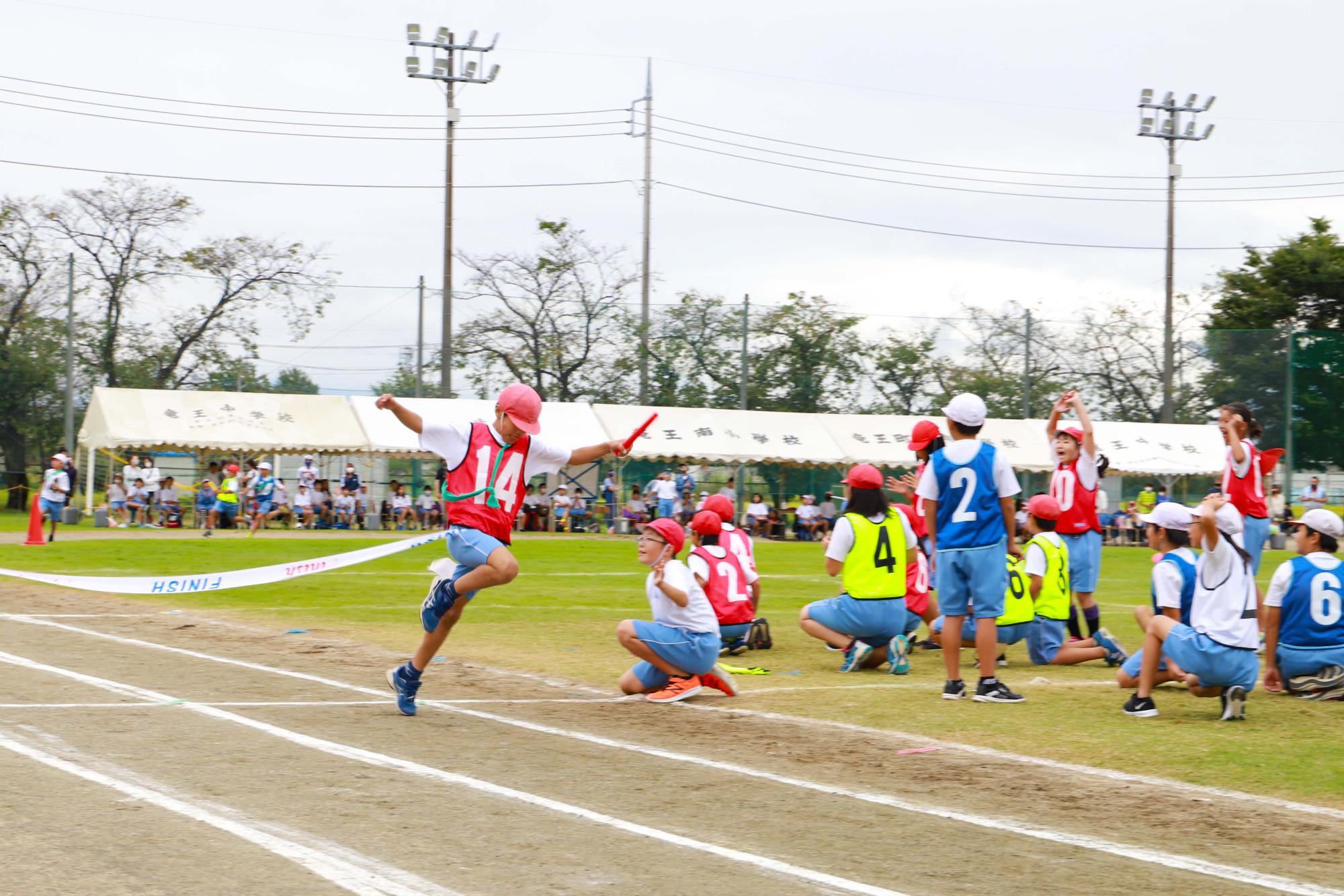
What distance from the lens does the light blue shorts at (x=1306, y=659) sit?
→ 9508mm

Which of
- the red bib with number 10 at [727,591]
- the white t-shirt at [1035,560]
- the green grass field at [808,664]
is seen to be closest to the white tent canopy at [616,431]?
the green grass field at [808,664]

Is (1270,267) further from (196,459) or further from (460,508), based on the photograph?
(460,508)

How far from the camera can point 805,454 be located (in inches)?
1558

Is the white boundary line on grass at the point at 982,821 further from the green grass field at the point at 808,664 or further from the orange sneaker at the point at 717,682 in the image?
the green grass field at the point at 808,664

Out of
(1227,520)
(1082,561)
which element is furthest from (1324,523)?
(1082,561)

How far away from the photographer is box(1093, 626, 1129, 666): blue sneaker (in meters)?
11.6

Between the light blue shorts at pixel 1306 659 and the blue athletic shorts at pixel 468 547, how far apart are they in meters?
5.77

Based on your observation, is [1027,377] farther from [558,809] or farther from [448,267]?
[558,809]

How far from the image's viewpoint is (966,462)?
9219 mm

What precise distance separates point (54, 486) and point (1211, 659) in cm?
2532

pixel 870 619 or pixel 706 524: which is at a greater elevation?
pixel 706 524

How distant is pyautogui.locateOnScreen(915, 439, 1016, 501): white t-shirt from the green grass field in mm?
1442

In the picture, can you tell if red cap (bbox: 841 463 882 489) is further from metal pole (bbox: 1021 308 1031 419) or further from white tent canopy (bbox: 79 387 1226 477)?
metal pole (bbox: 1021 308 1031 419)

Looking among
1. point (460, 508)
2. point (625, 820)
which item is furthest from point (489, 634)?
point (625, 820)
